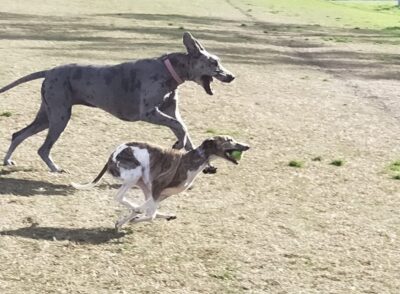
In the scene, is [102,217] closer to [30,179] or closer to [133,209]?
[133,209]

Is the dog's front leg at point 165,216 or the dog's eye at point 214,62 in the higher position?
the dog's eye at point 214,62

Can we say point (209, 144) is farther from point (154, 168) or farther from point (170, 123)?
point (170, 123)

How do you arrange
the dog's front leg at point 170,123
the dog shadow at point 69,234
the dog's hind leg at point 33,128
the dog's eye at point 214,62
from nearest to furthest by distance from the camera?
1. the dog shadow at point 69,234
2. the dog's front leg at point 170,123
3. the dog's eye at point 214,62
4. the dog's hind leg at point 33,128

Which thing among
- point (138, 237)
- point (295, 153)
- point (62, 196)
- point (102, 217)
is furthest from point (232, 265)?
point (295, 153)

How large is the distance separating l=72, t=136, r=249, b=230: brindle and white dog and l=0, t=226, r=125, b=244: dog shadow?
13 cm

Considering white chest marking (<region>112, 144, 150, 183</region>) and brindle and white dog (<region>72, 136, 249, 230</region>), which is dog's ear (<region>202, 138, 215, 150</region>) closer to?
brindle and white dog (<region>72, 136, 249, 230</region>)

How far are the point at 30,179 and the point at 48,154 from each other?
1.35 feet

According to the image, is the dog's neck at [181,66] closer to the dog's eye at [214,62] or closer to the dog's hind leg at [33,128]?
the dog's eye at [214,62]

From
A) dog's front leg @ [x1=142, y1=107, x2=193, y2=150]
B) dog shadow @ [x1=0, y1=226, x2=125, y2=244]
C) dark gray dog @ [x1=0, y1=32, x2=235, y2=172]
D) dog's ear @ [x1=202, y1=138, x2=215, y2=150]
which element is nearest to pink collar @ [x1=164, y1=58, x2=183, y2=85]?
dark gray dog @ [x1=0, y1=32, x2=235, y2=172]

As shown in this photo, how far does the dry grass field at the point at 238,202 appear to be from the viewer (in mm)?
5734

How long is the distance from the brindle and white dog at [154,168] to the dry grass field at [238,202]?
9.5 inches

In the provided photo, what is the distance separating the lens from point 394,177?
880 centimetres

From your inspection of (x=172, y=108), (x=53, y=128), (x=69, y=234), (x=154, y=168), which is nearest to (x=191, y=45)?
(x=172, y=108)

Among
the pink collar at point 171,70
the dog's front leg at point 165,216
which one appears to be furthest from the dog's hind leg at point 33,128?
the dog's front leg at point 165,216
